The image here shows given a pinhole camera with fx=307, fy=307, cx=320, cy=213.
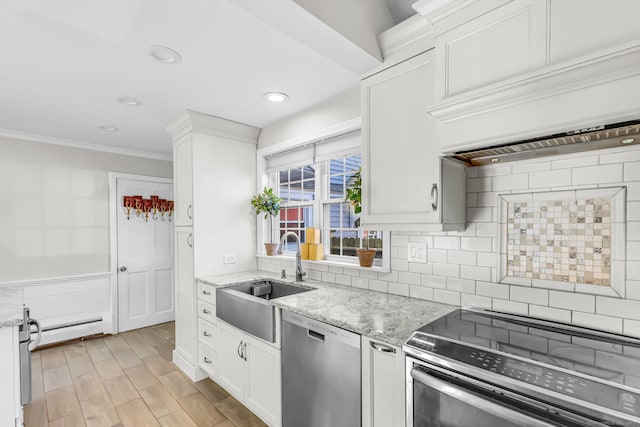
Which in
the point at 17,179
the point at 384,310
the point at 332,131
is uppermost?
the point at 332,131

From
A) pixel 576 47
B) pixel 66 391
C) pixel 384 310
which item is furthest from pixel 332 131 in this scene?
pixel 66 391

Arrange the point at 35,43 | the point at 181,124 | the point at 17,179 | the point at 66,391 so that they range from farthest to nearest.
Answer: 1. the point at 17,179
2. the point at 181,124
3. the point at 66,391
4. the point at 35,43

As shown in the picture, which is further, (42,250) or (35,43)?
(42,250)

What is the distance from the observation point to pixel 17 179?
11.3ft

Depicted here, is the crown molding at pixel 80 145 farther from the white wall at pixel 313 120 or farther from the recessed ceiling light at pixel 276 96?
the recessed ceiling light at pixel 276 96

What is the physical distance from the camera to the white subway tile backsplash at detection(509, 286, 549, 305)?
1.48 m

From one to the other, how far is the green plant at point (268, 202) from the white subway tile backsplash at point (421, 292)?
1.59 m

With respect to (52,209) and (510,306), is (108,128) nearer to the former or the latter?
(52,209)

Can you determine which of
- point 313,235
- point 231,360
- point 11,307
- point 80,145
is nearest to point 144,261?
point 80,145

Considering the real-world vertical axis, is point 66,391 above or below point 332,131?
below

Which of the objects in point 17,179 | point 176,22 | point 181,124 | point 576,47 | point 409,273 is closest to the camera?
point 576,47

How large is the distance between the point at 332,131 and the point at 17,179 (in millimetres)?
3624

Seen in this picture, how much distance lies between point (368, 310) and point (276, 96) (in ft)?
5.71

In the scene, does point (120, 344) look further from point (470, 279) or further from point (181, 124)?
point (470, 279)
